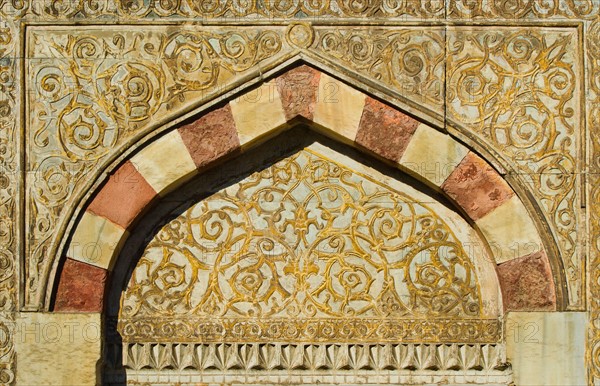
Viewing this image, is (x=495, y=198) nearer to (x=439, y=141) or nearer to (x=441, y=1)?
(x=439, y=141)

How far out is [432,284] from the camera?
5.57 m

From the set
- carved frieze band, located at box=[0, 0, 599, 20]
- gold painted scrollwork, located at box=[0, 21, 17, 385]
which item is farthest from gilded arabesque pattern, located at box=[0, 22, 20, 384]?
carved frieze band, located at box=[0, 0, 599, 20]

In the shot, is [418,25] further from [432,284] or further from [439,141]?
[432,284]

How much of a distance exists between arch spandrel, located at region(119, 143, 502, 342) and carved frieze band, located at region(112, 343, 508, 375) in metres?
0.05

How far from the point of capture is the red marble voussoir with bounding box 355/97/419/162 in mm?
5457

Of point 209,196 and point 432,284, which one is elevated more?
point 209,196

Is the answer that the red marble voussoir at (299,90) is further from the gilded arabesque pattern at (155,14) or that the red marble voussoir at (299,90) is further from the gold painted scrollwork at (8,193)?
the gold painted scrollwork at (8,193)

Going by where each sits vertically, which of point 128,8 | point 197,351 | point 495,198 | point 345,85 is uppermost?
point 128,8

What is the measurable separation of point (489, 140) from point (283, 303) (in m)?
1.26

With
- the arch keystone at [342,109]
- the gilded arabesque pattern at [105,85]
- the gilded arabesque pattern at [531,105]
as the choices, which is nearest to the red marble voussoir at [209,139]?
the gilded arabesque pattern at [105,85]

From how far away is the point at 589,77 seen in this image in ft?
17.9

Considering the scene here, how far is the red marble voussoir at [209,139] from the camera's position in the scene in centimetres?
546

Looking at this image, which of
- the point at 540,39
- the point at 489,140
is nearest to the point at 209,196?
the point at 489,140

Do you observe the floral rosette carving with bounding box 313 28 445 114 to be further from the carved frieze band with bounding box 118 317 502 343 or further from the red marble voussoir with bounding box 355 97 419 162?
the carved frieze band with bounding box 118 317 502 343
